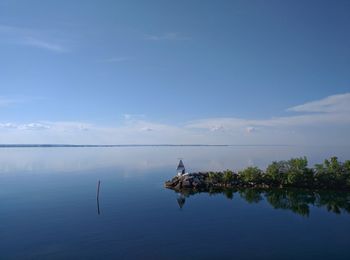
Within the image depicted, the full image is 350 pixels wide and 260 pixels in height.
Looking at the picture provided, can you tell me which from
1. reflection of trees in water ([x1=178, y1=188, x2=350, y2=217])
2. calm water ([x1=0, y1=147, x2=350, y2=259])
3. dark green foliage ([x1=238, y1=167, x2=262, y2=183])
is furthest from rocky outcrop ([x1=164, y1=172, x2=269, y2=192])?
calm water ([x1=0, y1=147, x2=350, y2=259])

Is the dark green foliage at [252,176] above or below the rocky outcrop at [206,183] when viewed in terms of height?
above

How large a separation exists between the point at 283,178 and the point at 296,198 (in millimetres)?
14342

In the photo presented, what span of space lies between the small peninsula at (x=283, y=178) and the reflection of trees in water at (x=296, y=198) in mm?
3997

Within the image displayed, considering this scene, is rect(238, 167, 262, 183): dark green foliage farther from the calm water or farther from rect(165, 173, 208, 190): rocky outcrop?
rect(165, 173, 208, 190): rocky outcrop

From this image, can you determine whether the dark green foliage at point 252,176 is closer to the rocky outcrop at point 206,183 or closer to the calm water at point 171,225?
A: the rocky outcrop at point 206,183

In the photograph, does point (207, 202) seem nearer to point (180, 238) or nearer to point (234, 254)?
point (180, 238)

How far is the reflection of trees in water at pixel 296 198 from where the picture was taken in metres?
72.6

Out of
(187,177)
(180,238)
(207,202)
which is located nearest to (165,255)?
(180,238)

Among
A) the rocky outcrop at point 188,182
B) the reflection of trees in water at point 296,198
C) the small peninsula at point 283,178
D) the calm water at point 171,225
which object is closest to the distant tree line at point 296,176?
the small peninsula at point 283,178

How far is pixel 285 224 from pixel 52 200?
5543cm

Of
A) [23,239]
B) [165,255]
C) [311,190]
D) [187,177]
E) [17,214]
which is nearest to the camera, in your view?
[165,255]

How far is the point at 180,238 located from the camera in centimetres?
5028

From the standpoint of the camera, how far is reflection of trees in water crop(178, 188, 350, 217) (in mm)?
72625

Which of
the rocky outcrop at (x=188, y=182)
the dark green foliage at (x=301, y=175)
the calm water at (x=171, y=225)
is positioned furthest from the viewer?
the rocky outcrop at (x=188, y=182)
